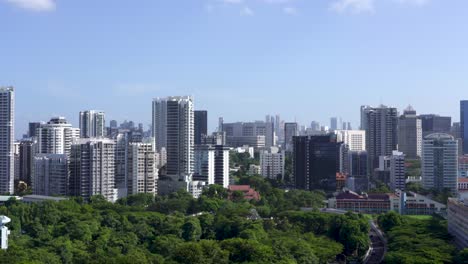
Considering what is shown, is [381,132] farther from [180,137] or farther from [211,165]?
[180,137]

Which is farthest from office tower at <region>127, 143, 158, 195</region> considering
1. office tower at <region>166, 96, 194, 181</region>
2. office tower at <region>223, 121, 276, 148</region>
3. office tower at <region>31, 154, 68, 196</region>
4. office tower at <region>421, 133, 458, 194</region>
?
office tower at <region>223, 121, 276, 148</region>

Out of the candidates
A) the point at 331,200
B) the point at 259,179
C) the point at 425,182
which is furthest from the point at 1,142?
the point at 425,182

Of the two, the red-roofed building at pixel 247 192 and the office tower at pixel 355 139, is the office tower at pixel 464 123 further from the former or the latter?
the red-roofed building at pixel 247 192

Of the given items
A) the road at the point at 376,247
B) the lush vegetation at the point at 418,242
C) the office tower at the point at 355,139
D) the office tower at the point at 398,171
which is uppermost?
the office tower at the point at 355,139

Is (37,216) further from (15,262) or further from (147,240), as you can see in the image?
(15,262)

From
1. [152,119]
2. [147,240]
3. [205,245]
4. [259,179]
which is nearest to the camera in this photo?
[205,245]

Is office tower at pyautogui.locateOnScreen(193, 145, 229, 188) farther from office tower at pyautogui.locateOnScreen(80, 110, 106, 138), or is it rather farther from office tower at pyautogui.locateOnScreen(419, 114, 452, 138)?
office tower at pyautogui.locateOnScreen(419, 114, 452, 138)

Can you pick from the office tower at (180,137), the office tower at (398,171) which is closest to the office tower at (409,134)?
the office tower at (398,171)
